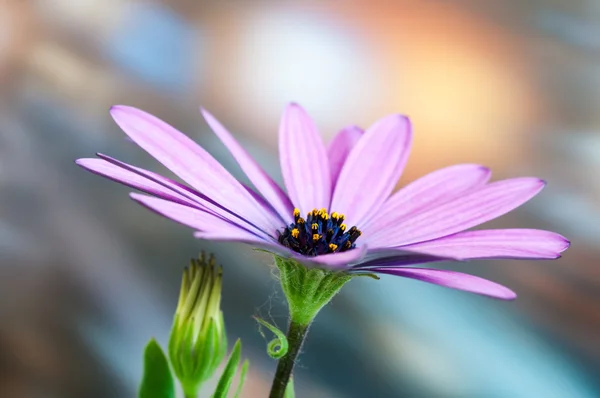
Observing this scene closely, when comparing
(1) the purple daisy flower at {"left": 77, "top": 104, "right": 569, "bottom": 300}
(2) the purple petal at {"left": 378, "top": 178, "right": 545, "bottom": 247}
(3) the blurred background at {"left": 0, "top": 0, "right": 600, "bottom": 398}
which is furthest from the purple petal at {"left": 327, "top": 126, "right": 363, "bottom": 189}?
(3) the blurred background at {"left": 0, "top": 0, "right": 600, "bottom": 398}

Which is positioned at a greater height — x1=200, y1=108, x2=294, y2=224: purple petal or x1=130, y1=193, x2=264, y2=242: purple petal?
x1=200, y1=108, x2=294, y2=224: purple petal

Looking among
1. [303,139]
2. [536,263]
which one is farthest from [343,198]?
[536,263]

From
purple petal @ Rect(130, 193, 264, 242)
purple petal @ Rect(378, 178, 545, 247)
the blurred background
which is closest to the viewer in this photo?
purple petal @ Rect(130, 193, 264, 242)

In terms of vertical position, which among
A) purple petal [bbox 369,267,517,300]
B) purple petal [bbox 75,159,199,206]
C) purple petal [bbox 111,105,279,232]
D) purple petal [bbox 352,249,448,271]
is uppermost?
purple petal [bbox 111,105,279,232]

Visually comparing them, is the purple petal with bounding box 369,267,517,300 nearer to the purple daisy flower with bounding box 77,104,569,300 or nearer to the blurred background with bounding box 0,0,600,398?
the purple daisy flower with bounding box 77,104,569,300

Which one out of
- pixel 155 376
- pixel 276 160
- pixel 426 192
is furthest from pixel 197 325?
pixel 276 160

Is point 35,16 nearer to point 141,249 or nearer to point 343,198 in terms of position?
point 141,249
